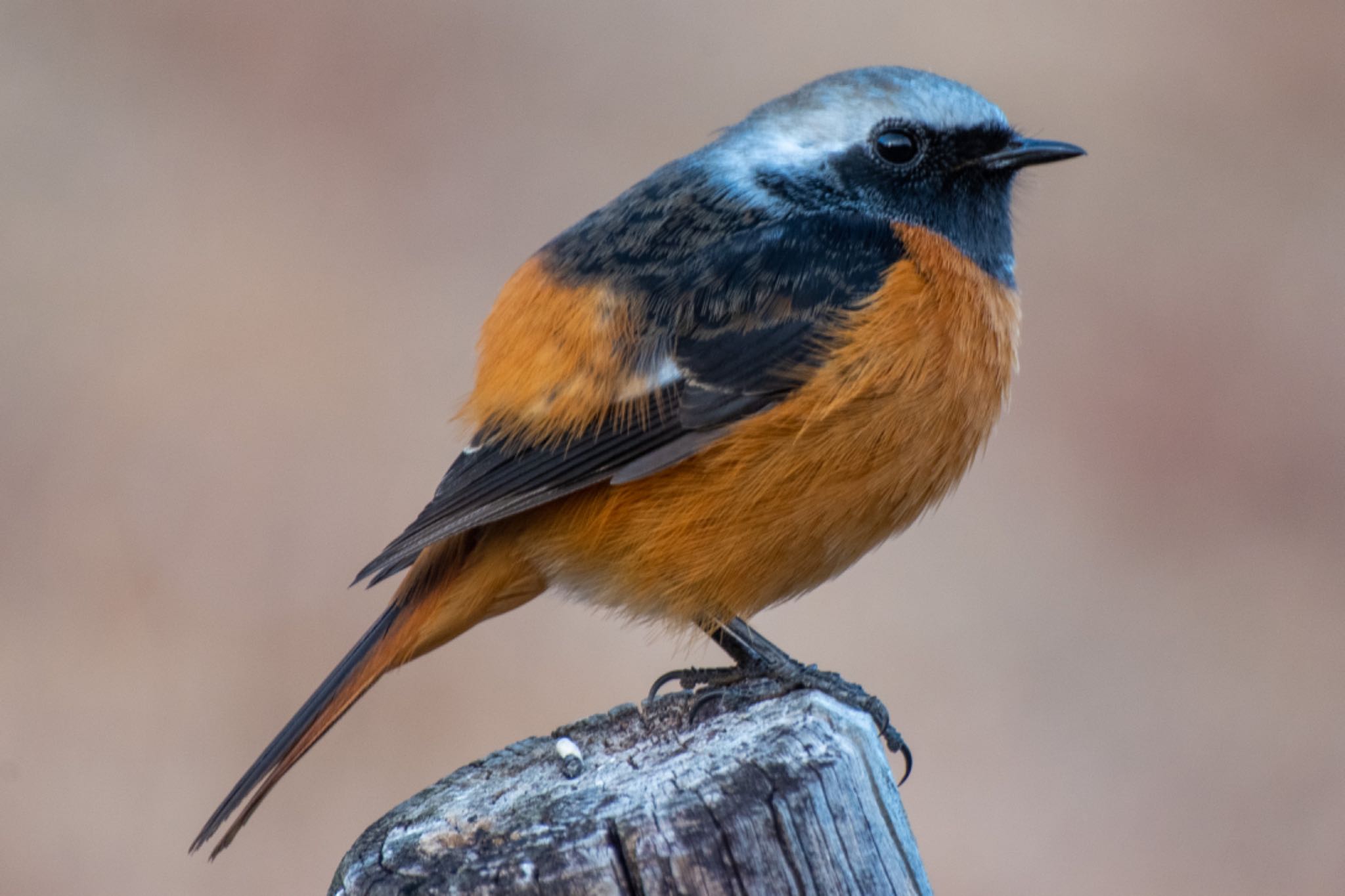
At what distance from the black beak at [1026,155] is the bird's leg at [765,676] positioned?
5.23 feet

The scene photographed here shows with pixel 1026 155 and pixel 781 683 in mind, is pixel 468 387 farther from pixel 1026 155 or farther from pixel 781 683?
pixel 781 683

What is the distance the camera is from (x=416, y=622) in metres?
4.09

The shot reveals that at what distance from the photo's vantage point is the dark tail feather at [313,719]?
367 centimetres

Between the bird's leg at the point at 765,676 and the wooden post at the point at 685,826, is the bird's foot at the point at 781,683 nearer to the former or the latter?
the bird's leg at the point at 765,676

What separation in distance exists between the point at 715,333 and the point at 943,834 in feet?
13.7

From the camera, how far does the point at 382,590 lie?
7586 millimetres

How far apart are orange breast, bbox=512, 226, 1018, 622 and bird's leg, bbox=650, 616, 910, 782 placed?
163 millimetres

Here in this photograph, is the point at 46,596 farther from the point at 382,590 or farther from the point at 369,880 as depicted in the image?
the point at 369,880

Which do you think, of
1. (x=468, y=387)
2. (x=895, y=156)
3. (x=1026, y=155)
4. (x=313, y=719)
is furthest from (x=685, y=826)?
(x=468, y=387)

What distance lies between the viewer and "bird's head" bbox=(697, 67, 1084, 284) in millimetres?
4445

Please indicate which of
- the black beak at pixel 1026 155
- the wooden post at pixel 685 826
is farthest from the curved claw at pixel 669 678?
the black beak at pixel 1026 155

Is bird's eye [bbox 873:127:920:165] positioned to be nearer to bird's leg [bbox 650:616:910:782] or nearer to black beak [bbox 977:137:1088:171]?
black beak [bbox 977:137:1088:171]

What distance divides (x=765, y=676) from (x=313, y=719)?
A: 1.21 meters

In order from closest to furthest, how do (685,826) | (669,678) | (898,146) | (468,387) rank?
(685,826)
(669,678)
(898,146)
(468,387)
